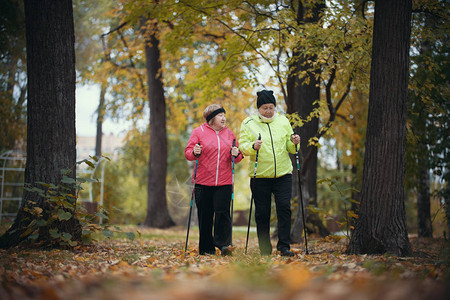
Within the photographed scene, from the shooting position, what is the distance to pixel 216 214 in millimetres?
5426

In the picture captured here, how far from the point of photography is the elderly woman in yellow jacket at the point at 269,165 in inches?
207

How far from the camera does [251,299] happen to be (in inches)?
74.5

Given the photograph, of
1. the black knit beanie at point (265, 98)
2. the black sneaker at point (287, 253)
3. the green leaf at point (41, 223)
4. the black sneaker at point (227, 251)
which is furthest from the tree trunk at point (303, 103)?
the green leaf at point (41, 223)

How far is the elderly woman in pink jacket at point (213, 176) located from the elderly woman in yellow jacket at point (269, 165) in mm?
298

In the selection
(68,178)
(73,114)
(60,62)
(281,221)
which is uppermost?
(60,62)

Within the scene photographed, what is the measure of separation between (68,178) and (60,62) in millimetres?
1713

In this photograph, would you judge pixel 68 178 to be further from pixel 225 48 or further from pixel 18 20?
pixel 18 20

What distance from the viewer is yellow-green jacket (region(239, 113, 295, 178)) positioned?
525 cm

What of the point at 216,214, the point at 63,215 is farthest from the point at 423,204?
the point at 63,215

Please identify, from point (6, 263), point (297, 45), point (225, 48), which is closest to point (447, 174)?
point (297, 45)

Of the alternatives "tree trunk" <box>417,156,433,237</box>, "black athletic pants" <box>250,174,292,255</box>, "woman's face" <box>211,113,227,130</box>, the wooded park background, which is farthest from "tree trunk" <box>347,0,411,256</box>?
"tree trunk" <box>417,156,433,237</box>

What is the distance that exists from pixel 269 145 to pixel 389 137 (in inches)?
57.3

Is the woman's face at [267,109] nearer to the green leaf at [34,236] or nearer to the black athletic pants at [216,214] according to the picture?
the black athletic pants at [216,214]

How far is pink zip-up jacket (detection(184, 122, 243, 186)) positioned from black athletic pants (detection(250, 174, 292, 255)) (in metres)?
0.42
